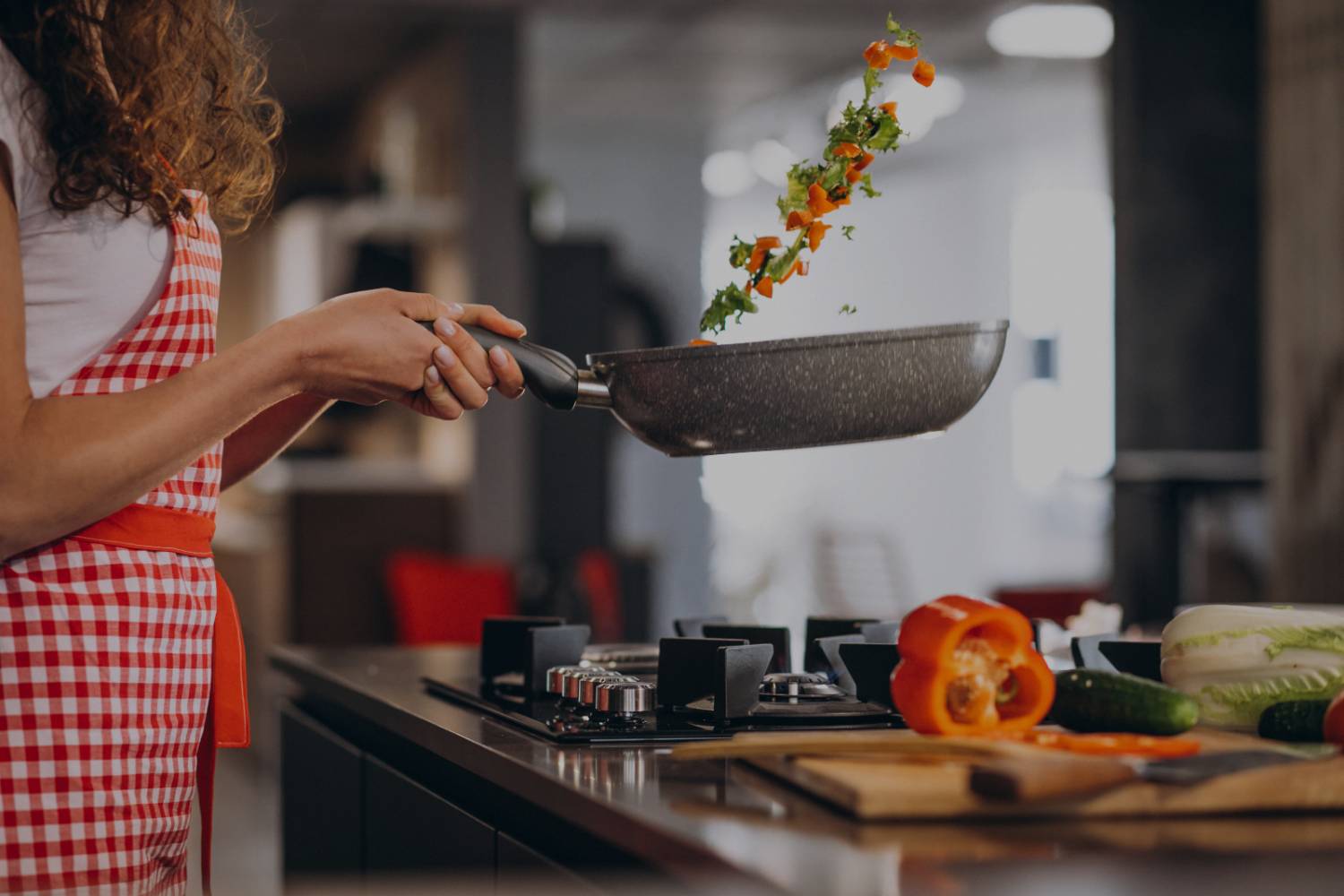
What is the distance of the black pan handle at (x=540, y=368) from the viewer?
1.22 metres

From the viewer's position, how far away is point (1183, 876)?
76 cm

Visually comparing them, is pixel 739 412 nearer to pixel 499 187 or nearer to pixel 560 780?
pixel 560 780

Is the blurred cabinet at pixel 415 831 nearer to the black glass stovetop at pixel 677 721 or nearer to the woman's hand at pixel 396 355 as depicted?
the black glass stovetop at pixel 677 721

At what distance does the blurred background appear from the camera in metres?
4.54

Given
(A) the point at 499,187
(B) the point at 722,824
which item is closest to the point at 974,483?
(A) the point at 499,187

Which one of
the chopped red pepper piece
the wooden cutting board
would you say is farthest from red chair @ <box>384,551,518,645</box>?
the wooden cutting board

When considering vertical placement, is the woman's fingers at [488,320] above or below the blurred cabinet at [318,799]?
above

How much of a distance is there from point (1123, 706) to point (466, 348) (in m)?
0.53

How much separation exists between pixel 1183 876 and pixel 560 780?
15.1 inches

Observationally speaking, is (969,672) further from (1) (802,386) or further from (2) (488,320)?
(2) (488,320)

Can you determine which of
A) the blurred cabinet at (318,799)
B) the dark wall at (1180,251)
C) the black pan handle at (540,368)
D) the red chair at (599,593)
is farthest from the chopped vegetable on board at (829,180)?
the red chair at (599,593)

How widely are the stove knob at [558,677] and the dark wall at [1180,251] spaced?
3.68 m

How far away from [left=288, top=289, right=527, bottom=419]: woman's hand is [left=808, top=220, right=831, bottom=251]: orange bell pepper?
26 centimetres

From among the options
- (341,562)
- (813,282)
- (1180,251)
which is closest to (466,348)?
(1180,251)
